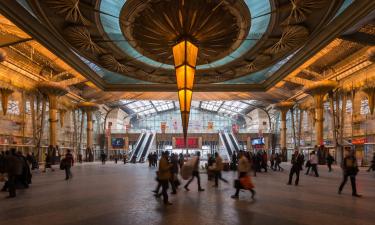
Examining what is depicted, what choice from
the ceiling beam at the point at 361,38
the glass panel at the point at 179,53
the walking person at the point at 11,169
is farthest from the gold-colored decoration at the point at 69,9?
the ceiling beam at the point at 361,38

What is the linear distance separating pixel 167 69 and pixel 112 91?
336 inches

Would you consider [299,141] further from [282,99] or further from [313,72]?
[313,72]

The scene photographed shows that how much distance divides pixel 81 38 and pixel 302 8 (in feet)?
36.1

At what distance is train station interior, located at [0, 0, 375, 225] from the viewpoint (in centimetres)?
792

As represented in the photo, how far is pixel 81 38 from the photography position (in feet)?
56.2

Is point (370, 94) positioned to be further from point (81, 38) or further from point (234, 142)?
point (234, 142)

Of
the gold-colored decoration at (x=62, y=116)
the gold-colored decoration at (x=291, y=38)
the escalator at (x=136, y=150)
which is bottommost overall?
the escalator at (x=136, y=150)

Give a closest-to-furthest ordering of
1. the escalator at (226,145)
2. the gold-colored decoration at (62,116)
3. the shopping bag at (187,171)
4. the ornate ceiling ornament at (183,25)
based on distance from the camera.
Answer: the shopping bag at (187,171), the ornate ceiling ornament at (183,25), the gold-colored decoration at (62,116), the escalator at (226,145)

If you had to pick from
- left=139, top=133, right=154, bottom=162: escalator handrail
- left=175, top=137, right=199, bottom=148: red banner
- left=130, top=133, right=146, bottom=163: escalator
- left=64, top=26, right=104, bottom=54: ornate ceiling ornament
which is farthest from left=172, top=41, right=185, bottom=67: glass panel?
left=175, top=137, right=199, bottom=148: red banner

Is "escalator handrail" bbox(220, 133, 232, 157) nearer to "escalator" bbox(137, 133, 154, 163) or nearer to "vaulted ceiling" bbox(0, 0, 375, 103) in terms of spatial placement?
"escalator" bbox(137, 133, 154, 163)

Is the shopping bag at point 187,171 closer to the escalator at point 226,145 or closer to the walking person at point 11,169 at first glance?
the walking person at point 11,169

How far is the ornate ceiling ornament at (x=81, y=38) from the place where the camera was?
53.0 feet

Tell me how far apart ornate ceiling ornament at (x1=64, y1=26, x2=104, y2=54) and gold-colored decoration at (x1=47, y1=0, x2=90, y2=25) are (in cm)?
81

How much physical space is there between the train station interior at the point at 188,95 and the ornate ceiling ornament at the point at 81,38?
0.10 m
